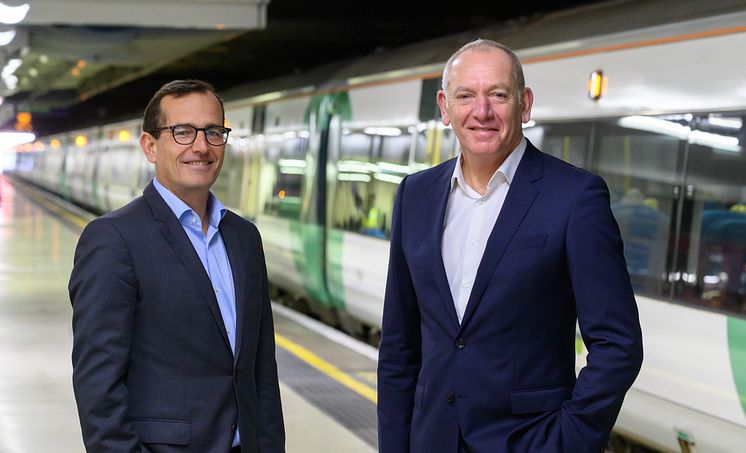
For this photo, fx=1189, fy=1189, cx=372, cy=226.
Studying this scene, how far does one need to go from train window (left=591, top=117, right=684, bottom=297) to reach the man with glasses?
11.4 feet

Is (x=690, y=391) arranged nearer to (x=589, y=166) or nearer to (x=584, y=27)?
(x=589, y=166)

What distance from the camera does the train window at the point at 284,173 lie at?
40.8 feet

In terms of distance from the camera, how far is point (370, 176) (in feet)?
33.6

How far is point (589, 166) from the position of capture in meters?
6.58

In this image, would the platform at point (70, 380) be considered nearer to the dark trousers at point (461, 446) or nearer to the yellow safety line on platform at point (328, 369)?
the yellow safety line on platform at point (328, 369)

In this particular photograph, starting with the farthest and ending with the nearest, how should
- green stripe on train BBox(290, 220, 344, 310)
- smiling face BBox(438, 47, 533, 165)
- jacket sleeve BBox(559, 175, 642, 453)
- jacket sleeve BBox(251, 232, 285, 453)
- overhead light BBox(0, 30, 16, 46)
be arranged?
1. overhead light BBox(0, 30, 16, 46)
2. green stripe on train BBox(290, 220, 344, 310)
3. jacket sleeve BBox(251, 232, 285, 453)
4. smiling face BBox(438, 47, 533, 165)
5. jacket sleeve BBox(559, 175, 642, 453)

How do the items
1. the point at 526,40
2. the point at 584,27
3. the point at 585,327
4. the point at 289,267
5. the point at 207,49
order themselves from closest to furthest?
the point at 585,327 < the point at 584,27 < the point at 526,40 < the point at 289,267 < the point at 207,49

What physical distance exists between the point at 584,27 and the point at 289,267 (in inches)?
243

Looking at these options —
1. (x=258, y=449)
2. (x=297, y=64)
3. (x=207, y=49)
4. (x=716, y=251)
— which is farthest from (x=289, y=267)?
(x=297, y=64)

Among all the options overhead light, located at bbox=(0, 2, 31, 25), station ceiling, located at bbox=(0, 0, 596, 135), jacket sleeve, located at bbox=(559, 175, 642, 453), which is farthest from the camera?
station ceiling, located at bbox=(0, 0, 596, 135)

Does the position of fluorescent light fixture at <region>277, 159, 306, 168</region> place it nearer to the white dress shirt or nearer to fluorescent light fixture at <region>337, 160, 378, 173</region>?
fluorescent light fixture at <region>337, 160, 378, 173</region>

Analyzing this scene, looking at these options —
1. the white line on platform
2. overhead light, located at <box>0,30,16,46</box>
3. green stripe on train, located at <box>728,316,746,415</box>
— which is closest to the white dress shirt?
green stripe on train, located at <box>728,316,746,415</box>

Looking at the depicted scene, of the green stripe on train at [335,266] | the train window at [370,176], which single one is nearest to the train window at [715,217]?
the train window at [370,176]

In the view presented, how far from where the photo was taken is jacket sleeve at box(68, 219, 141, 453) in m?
2.61
